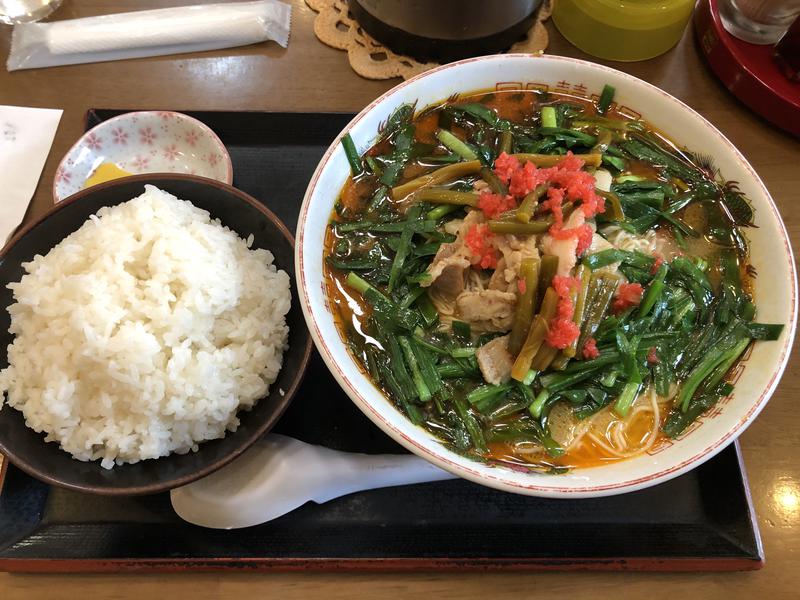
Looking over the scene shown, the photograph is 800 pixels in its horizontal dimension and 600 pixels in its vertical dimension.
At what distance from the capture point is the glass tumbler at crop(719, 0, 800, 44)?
2506 mm

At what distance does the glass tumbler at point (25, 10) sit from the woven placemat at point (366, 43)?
1297 millimetres

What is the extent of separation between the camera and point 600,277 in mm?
1713

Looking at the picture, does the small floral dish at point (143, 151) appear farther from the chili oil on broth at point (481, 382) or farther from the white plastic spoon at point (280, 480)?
the white plastic spoon at point (280, 480)

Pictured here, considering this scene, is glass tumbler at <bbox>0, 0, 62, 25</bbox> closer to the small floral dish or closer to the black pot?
the small floral dish

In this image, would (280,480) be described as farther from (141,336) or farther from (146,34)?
(146,34)

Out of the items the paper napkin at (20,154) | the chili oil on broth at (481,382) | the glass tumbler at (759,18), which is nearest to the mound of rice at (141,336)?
the chili oil on broth at (481,382)

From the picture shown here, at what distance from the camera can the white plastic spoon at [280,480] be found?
5.61ft

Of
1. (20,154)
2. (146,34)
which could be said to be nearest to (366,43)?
(146,34)

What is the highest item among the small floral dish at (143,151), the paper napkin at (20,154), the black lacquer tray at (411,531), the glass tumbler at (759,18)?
the glass tumbler at (759,18)

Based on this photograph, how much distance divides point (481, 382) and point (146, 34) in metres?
2.32

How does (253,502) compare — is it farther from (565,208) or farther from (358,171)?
(565,208)

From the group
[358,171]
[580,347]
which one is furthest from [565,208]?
[358,171]

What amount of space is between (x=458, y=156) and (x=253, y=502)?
1333mm

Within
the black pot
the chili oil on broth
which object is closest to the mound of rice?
the chili oil on broth
